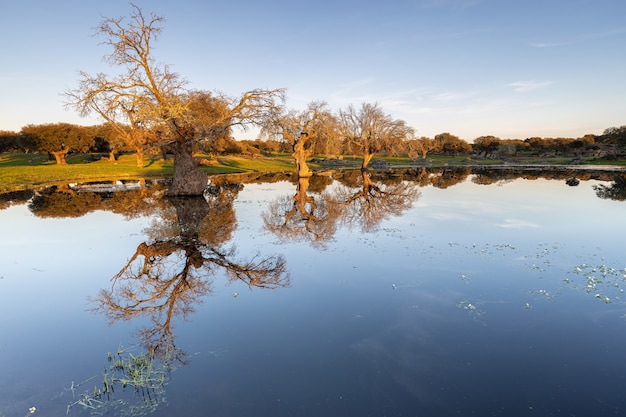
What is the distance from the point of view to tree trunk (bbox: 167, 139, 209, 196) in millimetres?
31250

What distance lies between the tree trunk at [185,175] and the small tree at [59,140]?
171ft

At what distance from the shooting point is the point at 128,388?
715 centimetres

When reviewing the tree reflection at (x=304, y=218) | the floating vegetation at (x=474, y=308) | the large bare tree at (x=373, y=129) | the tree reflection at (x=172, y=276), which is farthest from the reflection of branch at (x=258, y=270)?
the large bare tree at (x=373, y=129)

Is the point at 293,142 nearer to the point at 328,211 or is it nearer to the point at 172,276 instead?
the point at 328,211

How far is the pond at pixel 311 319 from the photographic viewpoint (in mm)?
6816

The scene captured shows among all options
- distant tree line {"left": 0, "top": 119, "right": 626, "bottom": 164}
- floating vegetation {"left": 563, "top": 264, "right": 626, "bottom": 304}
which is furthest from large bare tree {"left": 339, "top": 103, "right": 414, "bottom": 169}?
floating vegetation {"left": 563, "top": 264, "right": 626, "bottom": 304}

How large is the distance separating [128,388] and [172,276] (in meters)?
6.04

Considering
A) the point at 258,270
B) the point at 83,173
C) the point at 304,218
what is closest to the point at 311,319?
the point at 258,270

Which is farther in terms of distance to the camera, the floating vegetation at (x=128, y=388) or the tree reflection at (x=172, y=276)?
the tree reflection at (x=172, y=276)

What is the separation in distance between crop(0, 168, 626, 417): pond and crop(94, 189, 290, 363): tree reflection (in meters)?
0.09

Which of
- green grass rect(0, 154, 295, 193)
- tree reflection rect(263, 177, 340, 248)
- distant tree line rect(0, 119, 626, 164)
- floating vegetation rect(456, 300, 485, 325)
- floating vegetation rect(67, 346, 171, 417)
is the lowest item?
floating vegetation rect(67, 346, 171, 417)

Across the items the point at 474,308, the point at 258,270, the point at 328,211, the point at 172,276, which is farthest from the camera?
the point at 328,211

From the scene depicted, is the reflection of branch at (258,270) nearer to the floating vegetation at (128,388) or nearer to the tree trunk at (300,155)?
the floating vegetation at (128,388)

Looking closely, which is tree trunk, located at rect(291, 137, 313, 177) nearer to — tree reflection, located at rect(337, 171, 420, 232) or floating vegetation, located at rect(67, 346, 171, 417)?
tree reflection, located at rect(337, 171, 420, 232)
